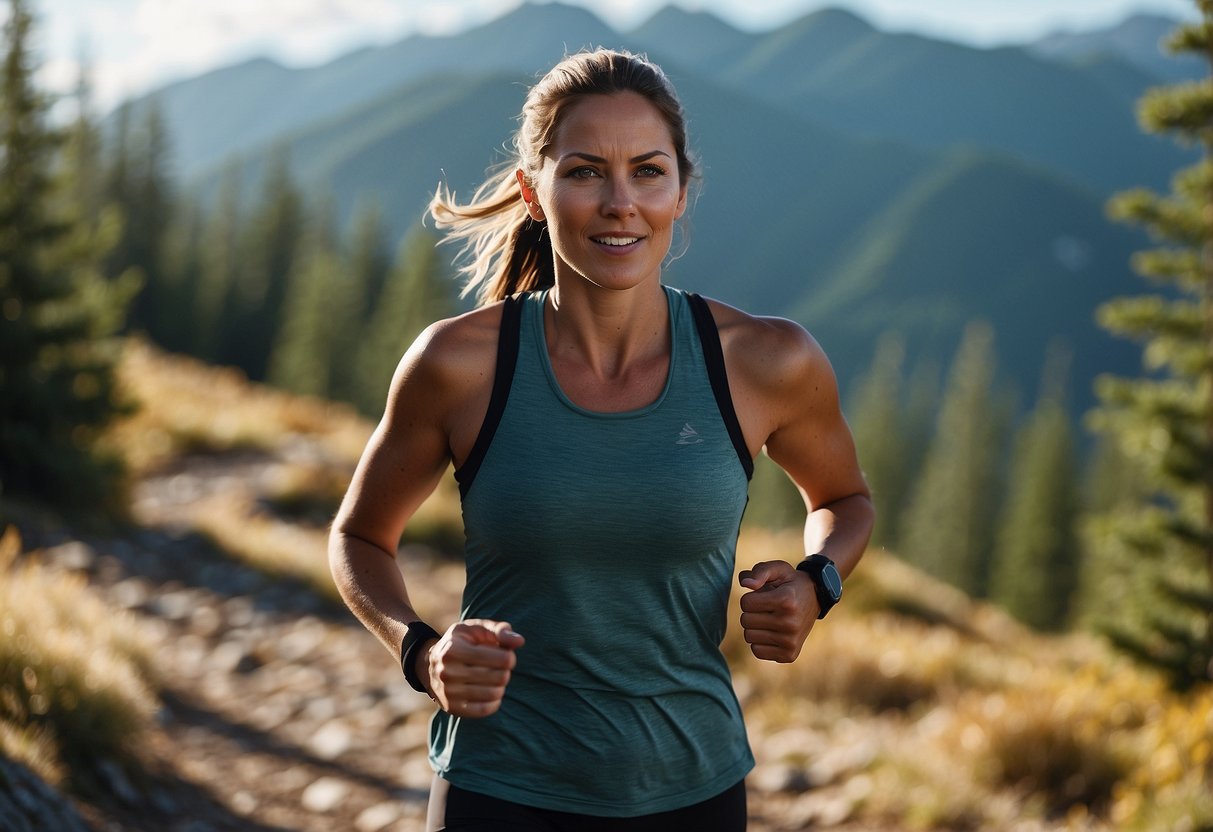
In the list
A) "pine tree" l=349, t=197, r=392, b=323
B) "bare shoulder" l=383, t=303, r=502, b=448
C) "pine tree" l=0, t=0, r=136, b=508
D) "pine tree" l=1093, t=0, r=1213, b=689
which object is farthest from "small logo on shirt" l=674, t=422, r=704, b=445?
"pine tree" l=349, t=197, r=392, b=323

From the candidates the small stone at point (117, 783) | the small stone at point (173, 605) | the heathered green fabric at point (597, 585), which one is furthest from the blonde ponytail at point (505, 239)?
the small stone at point (173, 605)

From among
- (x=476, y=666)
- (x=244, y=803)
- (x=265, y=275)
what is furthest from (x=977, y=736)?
(x=265, y=275)

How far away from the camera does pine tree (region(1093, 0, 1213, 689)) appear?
970 centimetres

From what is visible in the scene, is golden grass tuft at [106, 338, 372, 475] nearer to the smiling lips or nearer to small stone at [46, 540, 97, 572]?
small stone at [46, 540, 97, 572]

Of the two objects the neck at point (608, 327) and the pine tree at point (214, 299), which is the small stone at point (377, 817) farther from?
the pine tree at point (214, 299)

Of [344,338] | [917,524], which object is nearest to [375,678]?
[344,338]

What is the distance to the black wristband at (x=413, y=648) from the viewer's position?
247 cm

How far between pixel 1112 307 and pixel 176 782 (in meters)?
7.88

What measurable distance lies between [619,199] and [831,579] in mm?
946

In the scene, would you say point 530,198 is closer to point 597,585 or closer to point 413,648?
point 597,585

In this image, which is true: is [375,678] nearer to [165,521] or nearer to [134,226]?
[165,521]

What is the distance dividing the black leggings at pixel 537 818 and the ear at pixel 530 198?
1304 millimetres

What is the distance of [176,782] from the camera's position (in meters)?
6.06

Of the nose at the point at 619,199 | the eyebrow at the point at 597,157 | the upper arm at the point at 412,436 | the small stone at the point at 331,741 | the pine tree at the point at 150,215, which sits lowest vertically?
the pine tree at the point at 150,215
